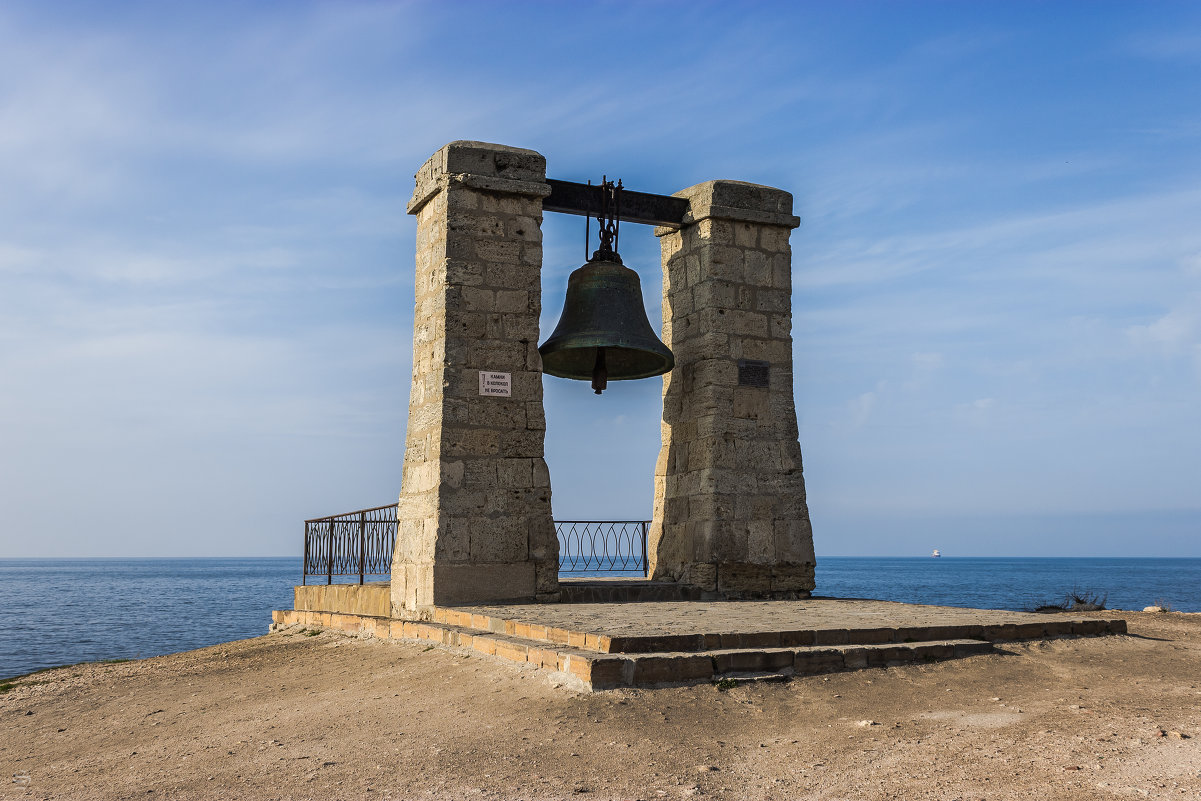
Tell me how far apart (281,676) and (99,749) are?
1.74 meters

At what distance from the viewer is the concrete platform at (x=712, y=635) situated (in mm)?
5008

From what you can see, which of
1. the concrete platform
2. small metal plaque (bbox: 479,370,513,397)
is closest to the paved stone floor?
the concrete platform

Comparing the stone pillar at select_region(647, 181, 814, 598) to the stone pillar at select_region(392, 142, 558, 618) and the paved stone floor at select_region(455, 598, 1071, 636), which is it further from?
the stone pillar at select_region(392, 142, 558, 618)

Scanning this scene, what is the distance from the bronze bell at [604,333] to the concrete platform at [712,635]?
79.6 inches

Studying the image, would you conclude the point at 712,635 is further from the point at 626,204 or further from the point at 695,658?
the point at 626,204

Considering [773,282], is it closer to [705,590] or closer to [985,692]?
[705,590]

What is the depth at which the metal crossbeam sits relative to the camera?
854 cm

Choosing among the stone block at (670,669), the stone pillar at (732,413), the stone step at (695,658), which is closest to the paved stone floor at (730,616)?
the stone step at (695,658)

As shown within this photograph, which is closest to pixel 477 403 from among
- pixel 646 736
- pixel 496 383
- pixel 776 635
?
pixel 496 383

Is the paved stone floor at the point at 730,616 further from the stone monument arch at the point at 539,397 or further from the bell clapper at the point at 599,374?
the bell clapper at the point at 599,374

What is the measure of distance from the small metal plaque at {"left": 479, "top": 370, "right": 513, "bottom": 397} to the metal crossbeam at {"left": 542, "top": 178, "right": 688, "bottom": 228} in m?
1.65

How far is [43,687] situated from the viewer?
7176 millimetres

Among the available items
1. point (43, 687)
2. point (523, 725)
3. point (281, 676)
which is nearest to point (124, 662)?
point (43, 687)

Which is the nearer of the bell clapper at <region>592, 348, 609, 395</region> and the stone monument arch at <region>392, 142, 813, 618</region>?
the stone monument arch at <region>392, 142, 813, 618</region>
